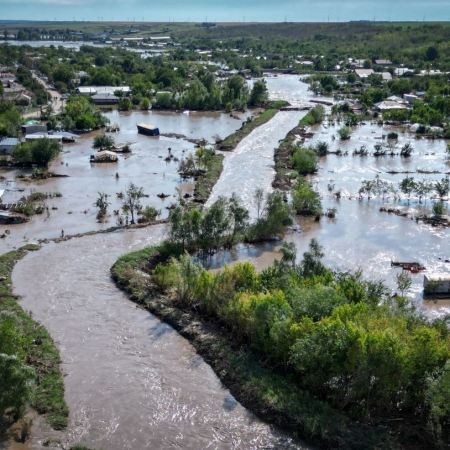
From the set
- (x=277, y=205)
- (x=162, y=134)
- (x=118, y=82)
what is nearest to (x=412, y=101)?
(x=162, y=134)

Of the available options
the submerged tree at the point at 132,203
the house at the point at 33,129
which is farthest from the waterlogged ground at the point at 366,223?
the house at the point at 33,129

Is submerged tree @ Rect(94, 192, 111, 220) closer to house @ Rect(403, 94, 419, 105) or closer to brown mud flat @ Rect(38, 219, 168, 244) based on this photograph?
brown mud flat @ Rect(38, 219, 168, 244)

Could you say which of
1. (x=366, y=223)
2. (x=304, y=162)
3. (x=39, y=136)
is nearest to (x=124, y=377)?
(x=366, y=223)

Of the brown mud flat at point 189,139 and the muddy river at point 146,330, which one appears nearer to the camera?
the muddy river at point 146,330

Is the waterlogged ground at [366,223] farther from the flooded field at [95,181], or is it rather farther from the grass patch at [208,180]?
the flooded field at [95,181]

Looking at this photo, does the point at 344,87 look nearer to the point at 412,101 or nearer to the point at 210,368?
the point at 412,101

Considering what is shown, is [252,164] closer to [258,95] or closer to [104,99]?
[258,95]
